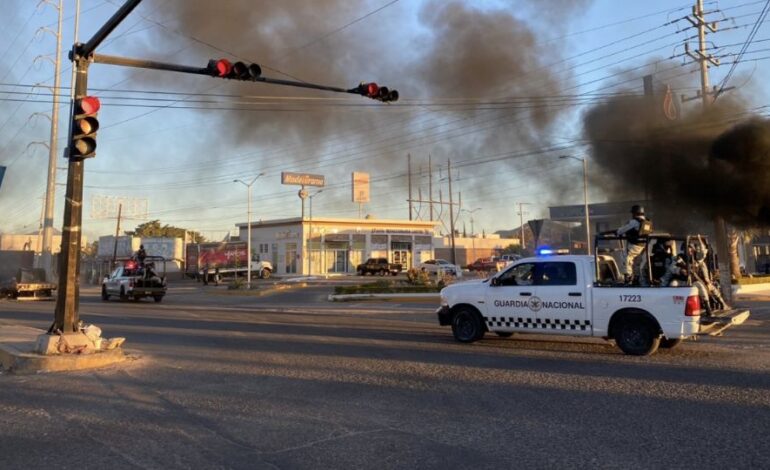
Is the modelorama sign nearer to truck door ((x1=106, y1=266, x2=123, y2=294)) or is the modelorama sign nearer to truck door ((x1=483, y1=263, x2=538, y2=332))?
truck door ((x1=106, y1=266, x2=123, y2=294))

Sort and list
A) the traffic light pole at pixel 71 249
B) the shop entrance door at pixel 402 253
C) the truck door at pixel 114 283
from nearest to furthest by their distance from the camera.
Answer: the traffic light pole at pixel 71 249
the truck door at pixel 114 283
the shop entrance door at pixel 402 253

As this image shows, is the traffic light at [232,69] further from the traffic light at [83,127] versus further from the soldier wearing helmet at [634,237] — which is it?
the soldier wearing helmet at [634,237]

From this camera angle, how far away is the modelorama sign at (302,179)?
190 feet

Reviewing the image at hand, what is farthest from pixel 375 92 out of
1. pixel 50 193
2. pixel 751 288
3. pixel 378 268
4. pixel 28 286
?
pixel 378 268

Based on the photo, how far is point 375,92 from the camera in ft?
40.2

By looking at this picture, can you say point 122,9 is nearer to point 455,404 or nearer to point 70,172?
point 70,172

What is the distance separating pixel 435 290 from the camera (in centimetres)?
2380

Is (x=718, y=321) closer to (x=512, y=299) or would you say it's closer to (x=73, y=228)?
(x=512, y=299)

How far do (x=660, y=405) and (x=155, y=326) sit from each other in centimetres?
1144

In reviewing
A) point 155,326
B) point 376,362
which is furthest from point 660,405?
point 155,326

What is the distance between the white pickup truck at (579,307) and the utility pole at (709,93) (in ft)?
24.3

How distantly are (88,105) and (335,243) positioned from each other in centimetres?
4645

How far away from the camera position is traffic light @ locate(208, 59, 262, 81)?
33.6ft

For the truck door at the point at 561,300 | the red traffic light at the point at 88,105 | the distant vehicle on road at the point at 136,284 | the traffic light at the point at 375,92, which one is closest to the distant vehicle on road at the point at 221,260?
the distant vehicle on road at the point at 136,284
